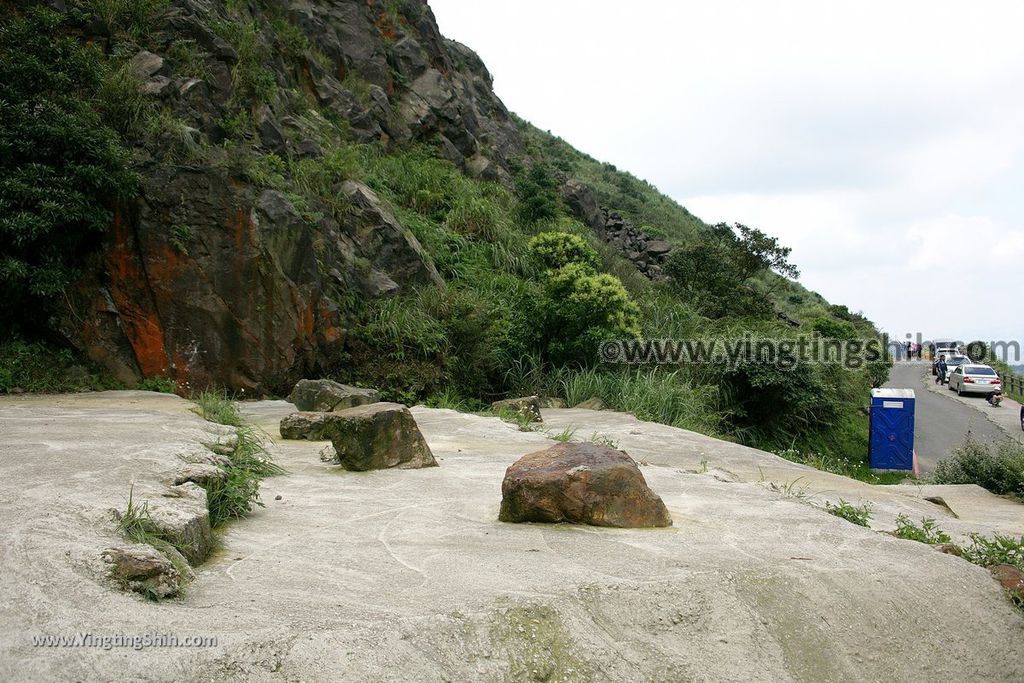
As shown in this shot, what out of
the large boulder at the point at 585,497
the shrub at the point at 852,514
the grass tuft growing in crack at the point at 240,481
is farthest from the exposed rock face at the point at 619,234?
the large boulder at the point at 585,497

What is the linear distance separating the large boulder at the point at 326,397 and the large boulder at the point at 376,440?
2.96 metres

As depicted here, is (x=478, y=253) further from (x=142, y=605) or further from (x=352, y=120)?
(x=142, y=605)

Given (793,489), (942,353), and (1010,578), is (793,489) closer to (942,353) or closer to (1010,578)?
(1010,578)

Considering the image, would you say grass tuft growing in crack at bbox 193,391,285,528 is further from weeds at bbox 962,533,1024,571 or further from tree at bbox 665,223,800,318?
tree at bbox 665,223,800,318

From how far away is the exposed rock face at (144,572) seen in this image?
2.73 m

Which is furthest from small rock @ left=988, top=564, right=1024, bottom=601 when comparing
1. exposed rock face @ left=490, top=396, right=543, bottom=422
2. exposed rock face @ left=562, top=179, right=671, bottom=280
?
exposed rock face @ left=562, top=179, right=671, bottom=280

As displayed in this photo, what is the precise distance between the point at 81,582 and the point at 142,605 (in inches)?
9.5

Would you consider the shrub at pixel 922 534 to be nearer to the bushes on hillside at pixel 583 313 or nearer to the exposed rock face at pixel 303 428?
the exposed rock face at pixel 303 428

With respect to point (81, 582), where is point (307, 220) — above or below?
above

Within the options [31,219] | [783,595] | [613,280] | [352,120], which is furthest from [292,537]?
[352,120]

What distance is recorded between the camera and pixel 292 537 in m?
3.71

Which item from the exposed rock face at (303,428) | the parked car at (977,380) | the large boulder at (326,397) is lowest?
the exposed rock face at (303,428)

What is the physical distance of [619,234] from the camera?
29.1 meters

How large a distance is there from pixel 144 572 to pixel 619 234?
27.3 metres
